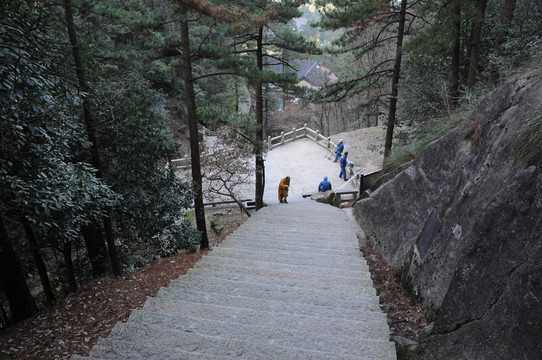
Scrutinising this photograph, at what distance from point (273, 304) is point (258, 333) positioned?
788 mm

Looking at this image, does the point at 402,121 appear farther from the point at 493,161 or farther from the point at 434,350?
the point at 434,350

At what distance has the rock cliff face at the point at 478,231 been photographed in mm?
2170

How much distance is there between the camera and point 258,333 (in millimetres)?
3361

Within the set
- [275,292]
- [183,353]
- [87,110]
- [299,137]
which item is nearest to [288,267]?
[275,292]

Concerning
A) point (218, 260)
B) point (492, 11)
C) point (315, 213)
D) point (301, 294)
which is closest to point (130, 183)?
point (218, 260)

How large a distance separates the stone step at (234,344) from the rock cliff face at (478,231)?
591mm

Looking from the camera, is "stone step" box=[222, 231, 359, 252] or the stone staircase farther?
"stone step" box=[222, 231, 359, 252]

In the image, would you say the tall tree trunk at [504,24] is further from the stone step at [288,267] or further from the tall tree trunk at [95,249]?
the tall tree trunk at [95,249]

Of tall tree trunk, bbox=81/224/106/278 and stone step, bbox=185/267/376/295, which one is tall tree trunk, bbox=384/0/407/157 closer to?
stone step, bbox=185/267/376/295

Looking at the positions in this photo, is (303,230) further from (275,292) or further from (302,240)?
(275,292)

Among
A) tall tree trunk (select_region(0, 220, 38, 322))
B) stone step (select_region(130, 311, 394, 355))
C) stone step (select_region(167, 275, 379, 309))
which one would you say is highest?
stone step (select_region(130, 311, 394, 355))

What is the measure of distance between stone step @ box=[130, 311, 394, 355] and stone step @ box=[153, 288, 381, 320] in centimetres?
47

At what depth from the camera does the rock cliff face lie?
217 centimetres

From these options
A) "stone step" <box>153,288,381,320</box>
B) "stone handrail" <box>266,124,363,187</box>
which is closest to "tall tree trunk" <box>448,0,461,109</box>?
"stone step" <box>153,288,381,320</box>
